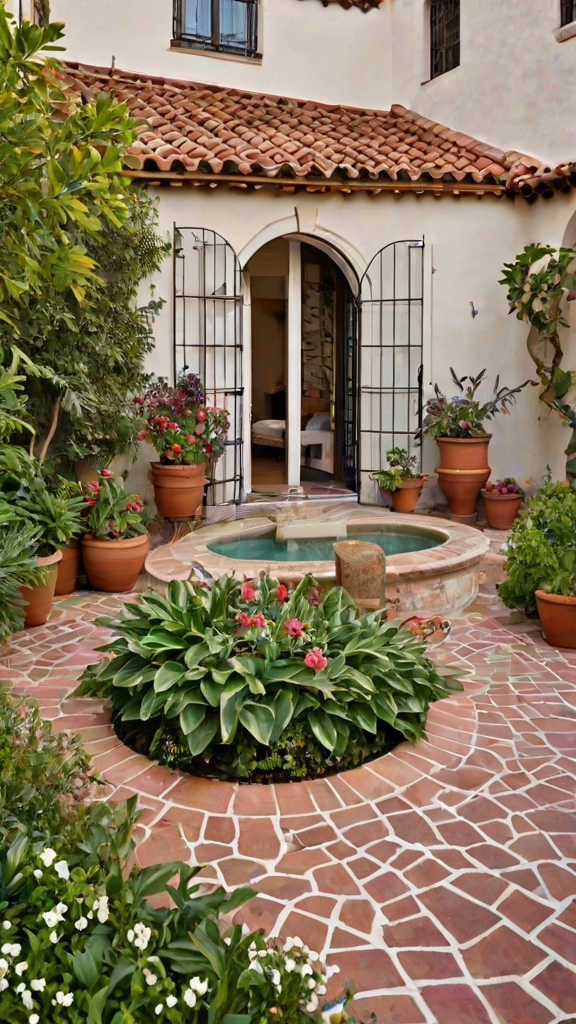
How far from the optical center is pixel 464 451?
357 inches

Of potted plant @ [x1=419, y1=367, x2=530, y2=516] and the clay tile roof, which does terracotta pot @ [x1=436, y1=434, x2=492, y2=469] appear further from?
the clay tile roof

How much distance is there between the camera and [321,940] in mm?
2678

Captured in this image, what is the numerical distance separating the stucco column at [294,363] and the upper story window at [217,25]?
2.98m

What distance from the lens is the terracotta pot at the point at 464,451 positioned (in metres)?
9.06

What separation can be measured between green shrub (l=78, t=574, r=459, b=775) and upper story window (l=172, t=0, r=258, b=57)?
850cm

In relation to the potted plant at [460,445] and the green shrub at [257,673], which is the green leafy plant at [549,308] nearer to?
the potted plant at [460,445]

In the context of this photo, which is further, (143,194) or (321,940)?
(143,194)

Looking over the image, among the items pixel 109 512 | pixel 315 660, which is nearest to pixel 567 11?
pixel 109 512

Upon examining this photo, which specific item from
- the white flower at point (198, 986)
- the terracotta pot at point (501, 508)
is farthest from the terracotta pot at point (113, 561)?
the white flower at point (198, 986)

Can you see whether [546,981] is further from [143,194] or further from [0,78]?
[143,194]

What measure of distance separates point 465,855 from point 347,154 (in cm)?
786

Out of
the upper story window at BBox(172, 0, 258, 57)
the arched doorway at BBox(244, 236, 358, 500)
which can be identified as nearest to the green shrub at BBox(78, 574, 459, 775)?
the arched doorway at BBox(244, 236, 358, 500)

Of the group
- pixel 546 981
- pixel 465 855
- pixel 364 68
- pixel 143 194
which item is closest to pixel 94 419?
pixel 143 194

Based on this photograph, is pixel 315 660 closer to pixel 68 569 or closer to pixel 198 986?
pixel 198 986
